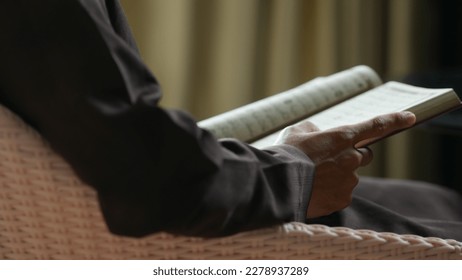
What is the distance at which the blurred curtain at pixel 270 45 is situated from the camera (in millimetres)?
2021

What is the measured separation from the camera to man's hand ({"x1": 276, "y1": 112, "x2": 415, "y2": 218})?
2.67 ft

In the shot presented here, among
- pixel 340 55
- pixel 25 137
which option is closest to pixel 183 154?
pixel 25 137

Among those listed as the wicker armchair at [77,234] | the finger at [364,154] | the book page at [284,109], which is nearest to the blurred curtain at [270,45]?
the book page at [284,109]

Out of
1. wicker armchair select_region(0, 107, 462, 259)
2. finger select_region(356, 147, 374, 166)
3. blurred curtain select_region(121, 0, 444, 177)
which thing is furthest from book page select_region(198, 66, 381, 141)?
blurred curtain select_region(121, 0, 444, 177)

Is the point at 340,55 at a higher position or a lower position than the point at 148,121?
lower

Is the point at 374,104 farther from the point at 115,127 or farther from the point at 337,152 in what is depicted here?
the point at 115,127

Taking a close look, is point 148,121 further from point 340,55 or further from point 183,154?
point 340,55

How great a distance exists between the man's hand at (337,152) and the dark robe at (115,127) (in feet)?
0.52

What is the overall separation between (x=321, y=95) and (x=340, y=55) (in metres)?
1.20

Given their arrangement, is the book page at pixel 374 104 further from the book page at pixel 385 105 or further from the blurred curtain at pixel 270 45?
the blurred curtain at pixel 270 45

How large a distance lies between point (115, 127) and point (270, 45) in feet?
5.14

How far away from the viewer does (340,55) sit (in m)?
2.24

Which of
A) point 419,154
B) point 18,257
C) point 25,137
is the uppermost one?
point 25,137

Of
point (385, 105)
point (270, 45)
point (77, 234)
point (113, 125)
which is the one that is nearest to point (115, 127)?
point (113, 125)
